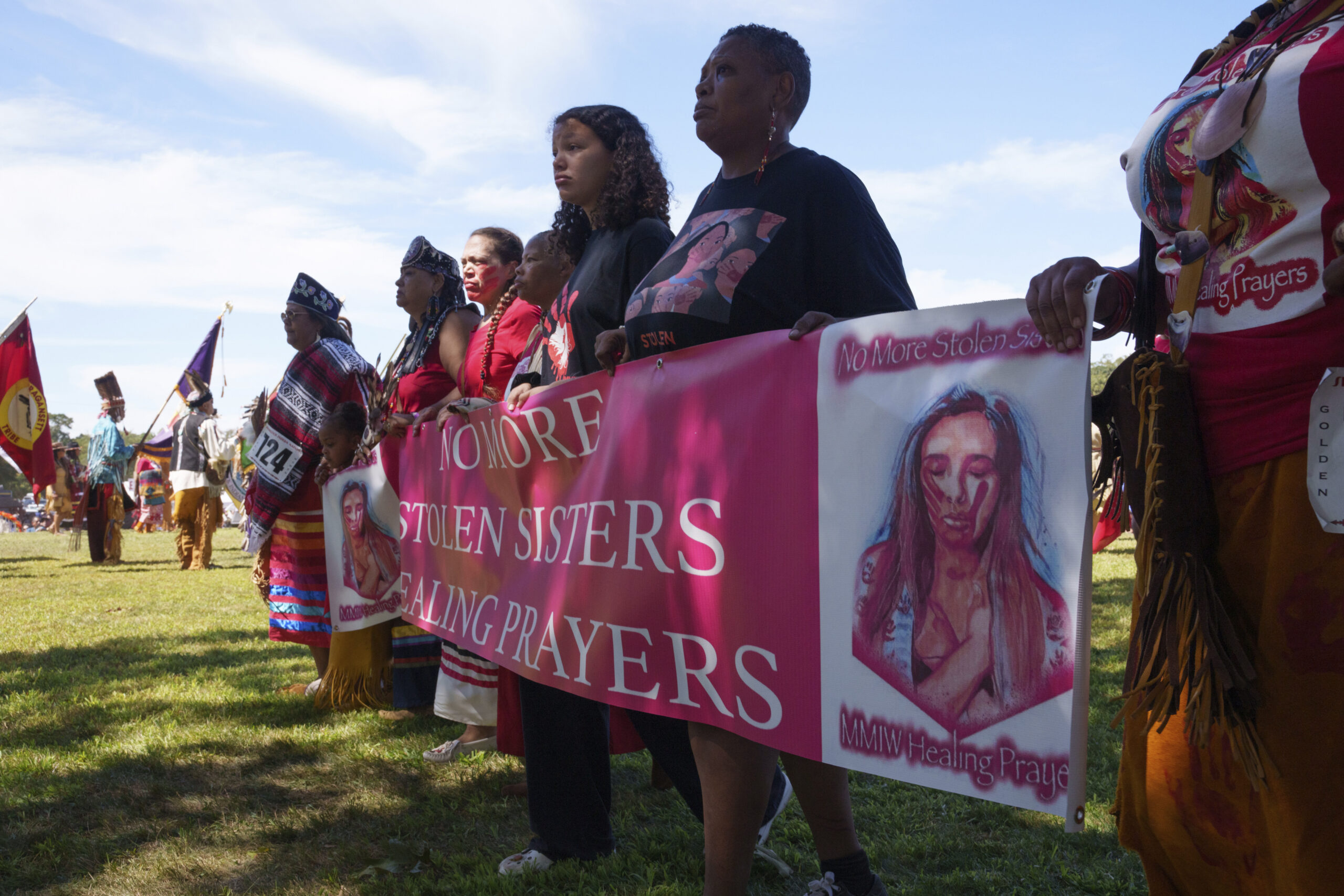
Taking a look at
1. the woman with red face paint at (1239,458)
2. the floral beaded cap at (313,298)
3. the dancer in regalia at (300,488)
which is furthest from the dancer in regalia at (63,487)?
the woman with red face paint at (1239,458)

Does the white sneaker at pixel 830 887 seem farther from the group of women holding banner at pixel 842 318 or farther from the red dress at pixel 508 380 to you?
the red dress at pixel 508 380

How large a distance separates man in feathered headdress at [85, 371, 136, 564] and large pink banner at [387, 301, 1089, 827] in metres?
13.0

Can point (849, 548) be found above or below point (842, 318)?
below

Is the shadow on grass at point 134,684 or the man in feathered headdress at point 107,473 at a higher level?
the man in feathered headdress at point 107,473

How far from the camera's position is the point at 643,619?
230 centimetres

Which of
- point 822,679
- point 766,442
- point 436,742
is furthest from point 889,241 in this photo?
point 436,742

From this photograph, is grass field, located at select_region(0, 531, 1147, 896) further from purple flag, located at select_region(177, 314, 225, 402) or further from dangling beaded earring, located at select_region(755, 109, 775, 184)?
purple flag, located at select_region(177, 314, 225, 402)

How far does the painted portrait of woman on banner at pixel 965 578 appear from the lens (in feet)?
5.02

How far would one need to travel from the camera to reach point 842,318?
2.17m

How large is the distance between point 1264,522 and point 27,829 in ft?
12.0

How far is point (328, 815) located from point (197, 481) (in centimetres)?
1074

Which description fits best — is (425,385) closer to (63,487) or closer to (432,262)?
(432,262)

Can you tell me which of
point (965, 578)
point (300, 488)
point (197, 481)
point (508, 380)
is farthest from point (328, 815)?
point (197, 481)

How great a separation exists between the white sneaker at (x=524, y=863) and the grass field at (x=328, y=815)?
40 millimetres
